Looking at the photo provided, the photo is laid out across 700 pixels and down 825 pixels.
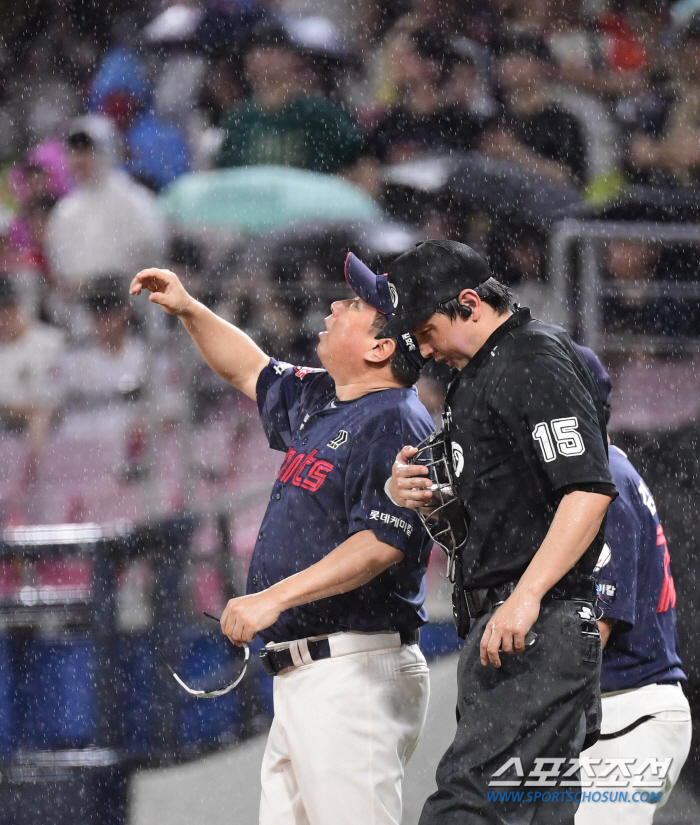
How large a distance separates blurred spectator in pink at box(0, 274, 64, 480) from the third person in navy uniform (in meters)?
3.37

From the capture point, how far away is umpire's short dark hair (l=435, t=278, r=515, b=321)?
182 cm

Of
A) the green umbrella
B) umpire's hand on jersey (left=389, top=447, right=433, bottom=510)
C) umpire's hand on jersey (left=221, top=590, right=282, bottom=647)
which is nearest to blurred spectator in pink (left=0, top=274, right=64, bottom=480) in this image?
the green umbrella

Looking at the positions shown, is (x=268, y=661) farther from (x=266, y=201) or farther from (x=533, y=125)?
(x=533, y=125)

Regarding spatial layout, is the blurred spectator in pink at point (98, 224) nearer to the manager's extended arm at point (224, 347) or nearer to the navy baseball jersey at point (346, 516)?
the manager's extended arm at point (224, 347)

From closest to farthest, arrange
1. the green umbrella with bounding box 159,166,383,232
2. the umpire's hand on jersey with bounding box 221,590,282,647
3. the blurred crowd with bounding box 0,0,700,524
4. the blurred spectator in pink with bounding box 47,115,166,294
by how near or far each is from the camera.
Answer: the umpire's hand on jersey with bounding box 221,590,282,647
the blurred crowd with bounding box 0,0,700,524
the green umbrella with bounding box 159,166,383,232
the blurred spectator in pink with bounding box 47,115,166,294

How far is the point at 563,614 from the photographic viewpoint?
1.70 metres

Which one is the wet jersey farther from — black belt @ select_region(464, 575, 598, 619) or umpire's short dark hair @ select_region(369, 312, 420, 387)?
umpire's short dark hair @ select_region(369, 312, 420, 387)

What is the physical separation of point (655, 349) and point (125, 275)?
8.79ft

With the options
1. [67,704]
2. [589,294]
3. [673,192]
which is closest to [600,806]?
[67,704]

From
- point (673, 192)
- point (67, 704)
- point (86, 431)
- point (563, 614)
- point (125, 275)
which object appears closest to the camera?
point (563, 614)

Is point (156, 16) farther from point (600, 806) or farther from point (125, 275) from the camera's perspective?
point (600, 806)

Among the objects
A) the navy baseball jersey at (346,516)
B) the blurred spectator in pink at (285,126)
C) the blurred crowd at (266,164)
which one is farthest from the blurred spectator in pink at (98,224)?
the navy baseball jersey at (346,516)

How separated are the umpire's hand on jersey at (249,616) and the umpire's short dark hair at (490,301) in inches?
25.2

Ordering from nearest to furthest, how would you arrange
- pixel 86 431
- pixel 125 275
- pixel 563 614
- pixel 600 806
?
pixel 563 614 < pixel 600 806 < pixel 86 431 < pixel 125 275
